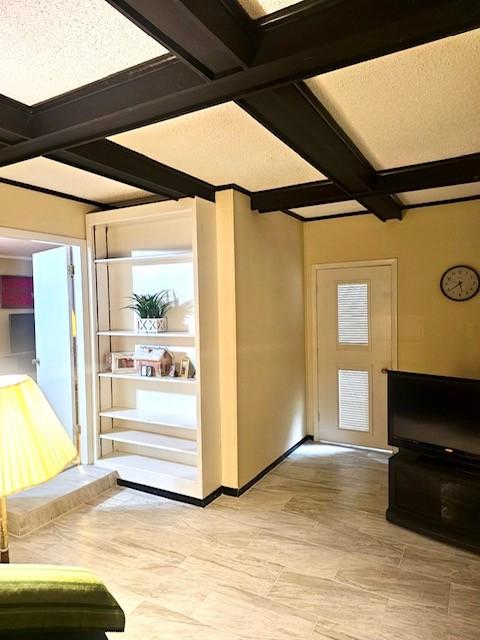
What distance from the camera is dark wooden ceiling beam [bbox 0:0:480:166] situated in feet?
3.84

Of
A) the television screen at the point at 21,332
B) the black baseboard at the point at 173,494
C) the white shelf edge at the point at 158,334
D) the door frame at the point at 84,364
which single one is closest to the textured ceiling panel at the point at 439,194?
the white shelf edge at the point at 158,334

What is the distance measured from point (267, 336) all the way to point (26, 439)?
2.77 meters

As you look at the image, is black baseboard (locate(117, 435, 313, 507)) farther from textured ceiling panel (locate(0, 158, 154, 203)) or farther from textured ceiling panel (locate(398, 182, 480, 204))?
textured ceiling panel (locate(398, 182, 480, 204))

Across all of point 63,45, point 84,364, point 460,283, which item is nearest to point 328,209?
point 460,283

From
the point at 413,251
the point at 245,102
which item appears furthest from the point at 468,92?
the point at 413,251

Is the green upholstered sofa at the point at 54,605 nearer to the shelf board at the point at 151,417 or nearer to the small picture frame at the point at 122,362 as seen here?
the shelf board at the point at 151,417

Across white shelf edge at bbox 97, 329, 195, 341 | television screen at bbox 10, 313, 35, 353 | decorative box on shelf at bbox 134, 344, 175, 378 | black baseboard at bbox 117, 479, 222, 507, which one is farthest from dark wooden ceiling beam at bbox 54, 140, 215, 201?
television screen at bbox 10, 313, 35, 353

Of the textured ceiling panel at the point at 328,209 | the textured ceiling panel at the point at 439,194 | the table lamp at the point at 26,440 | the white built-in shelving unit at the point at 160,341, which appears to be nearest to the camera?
the table lamp at the point at 26,440

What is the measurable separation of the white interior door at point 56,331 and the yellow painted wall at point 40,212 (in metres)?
0.26

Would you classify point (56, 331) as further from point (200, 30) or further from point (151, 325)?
point (200, 30)

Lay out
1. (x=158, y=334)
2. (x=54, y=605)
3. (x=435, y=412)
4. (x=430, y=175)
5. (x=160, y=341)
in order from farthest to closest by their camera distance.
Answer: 1. (x=160, y=341)
2. (x=158, y=334)
3. (x=435, y=412)
4. (x=430, y=175)
5. (x=54, y=605)

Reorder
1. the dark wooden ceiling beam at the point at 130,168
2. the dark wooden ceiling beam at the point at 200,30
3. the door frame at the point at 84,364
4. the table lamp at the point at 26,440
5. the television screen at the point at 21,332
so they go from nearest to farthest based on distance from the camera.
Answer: the dark wooden ceiling beam at the point at 200,30 → the table lamp at the point at 26,440 → the dark wooden ceiling beam at the point at 130,168 → the door frame at the point at 84,364 → the television screen at the point at 21,332

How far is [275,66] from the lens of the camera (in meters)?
1.35

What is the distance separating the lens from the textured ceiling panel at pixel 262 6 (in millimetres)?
1291
